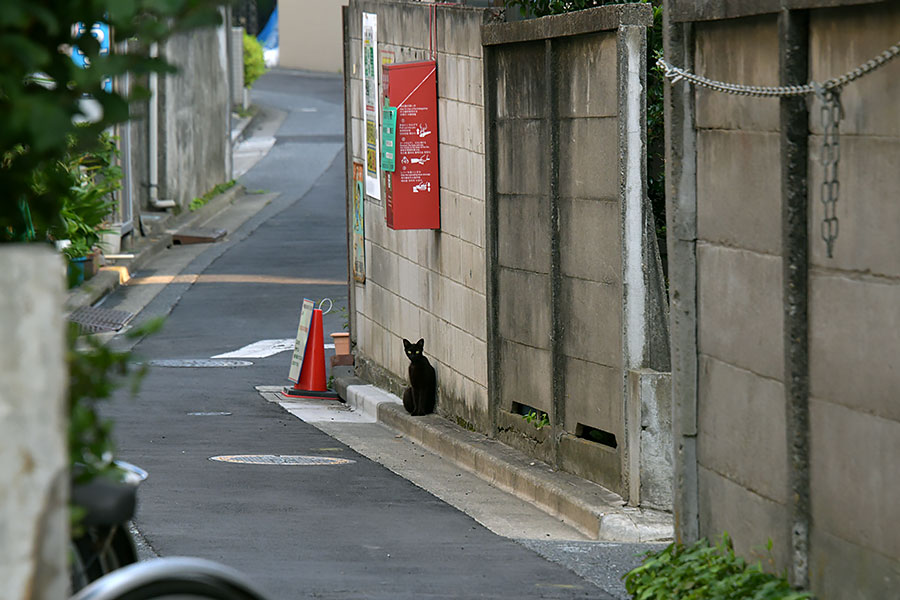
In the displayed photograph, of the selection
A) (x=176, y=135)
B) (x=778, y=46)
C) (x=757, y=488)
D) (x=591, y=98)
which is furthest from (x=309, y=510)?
(x=176, y=135)

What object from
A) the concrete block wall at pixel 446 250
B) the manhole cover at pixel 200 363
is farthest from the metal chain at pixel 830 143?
the manhole cover at pixel 200 363

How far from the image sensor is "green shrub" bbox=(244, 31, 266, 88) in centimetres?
4388

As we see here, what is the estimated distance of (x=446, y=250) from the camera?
1254cm

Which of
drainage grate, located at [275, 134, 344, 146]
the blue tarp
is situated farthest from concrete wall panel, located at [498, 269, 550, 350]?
the blue tarp

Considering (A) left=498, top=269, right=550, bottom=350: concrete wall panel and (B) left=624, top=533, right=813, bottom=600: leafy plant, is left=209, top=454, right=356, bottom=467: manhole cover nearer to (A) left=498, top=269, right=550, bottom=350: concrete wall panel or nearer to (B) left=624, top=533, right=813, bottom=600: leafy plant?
(A) left=498, top=269, right=550, bottom=350: concrete wall panel

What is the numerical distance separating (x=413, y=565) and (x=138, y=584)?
4.38 meters

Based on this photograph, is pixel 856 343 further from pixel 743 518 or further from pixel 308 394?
pixel 308 394

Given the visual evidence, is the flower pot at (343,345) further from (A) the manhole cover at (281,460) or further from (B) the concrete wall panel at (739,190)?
(B) the concrete wall panel at (739,190)

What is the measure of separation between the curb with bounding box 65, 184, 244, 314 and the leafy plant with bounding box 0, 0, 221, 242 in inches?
556

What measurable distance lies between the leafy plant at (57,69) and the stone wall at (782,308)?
112 inches

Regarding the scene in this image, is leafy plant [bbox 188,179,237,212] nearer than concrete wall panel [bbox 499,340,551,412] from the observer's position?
No

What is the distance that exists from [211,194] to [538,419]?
76.7 ft

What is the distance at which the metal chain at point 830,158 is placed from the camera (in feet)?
18.4

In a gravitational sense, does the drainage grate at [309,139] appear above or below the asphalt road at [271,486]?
above
